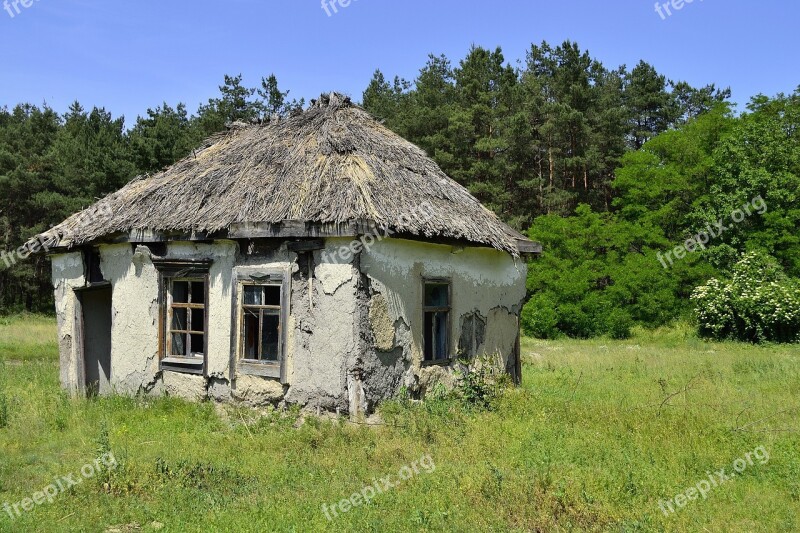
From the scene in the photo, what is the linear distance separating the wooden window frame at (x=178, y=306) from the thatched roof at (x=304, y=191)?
1.78ft

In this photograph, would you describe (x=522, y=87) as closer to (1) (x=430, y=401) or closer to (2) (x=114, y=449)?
(1) (x=430, y=401)

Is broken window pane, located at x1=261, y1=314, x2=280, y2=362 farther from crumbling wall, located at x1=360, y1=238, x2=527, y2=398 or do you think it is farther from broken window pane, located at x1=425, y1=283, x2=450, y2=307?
broken window pane, located at x1=425, y1=283, x2=450, y2=307

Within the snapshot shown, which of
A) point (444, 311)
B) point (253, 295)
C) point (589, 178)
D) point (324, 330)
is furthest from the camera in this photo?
point (589, 178)

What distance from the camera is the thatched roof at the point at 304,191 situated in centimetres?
891

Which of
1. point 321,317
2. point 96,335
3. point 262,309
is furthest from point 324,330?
point 96,335

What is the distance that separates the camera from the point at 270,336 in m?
9.29

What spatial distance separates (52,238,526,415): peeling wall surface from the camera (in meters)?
8.68

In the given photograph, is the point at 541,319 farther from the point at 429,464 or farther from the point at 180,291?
the point at 429,464

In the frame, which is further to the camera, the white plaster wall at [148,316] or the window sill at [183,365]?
the window sill at [183,365]

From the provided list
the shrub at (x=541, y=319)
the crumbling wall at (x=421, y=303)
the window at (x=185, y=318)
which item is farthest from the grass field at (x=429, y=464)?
the shrub at (x=541, y=319)

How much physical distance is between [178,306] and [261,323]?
163 centimetres

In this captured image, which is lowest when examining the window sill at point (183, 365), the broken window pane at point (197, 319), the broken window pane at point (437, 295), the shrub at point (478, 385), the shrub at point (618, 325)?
the shrub at point (618, 325)

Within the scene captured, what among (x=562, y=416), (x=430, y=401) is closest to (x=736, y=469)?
(x=562, y=416)

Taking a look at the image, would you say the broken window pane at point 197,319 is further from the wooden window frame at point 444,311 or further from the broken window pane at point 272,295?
the wooden window frame at point 444,311
